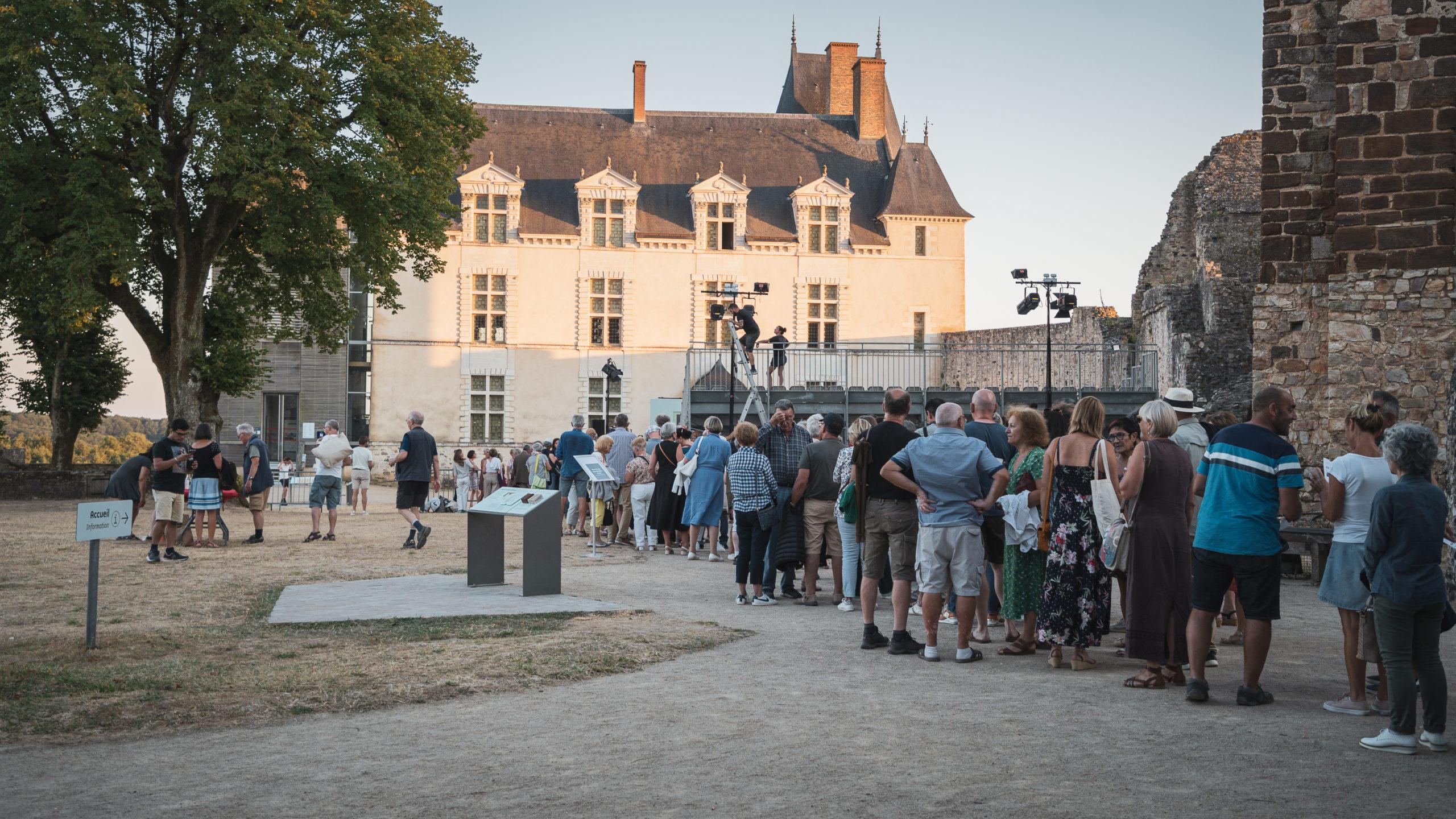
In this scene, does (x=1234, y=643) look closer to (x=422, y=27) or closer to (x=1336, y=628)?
(x=1336, y=628)

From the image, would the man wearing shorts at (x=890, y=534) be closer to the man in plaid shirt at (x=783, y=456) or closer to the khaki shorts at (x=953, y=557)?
the khaki shorts at (x=953, y=557)

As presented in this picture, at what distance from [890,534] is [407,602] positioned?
4.46 meters

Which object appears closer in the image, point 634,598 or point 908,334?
point 634,598

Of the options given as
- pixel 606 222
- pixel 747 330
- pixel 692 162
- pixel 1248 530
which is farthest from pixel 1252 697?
pixel 692 162

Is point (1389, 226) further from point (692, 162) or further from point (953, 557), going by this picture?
point (692, 162)

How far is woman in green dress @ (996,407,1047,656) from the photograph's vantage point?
8.42 m

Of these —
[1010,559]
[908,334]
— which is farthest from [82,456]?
[1010,559]

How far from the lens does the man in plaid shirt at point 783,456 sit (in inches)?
446

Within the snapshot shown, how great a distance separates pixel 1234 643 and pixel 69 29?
70.0 ft

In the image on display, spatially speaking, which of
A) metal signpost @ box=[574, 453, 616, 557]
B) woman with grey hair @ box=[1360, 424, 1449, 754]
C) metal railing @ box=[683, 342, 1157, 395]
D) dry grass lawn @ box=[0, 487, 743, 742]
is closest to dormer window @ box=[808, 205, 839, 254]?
metal railing @ box=[683, 342, 1157, 395]

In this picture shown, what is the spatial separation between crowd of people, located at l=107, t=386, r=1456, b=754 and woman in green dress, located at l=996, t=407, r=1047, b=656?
0.05ft

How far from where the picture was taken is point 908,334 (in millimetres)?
43625

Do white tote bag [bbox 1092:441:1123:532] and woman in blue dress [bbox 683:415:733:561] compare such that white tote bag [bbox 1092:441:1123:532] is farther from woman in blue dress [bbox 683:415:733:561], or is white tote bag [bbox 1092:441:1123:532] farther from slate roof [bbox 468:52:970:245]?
slate roof [bbox 468:52:970:245]

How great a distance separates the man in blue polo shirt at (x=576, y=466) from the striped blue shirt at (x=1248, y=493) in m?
10.3
